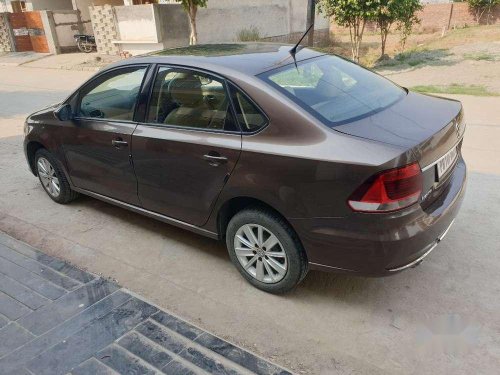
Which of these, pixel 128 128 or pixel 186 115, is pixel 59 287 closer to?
pixel 128 128

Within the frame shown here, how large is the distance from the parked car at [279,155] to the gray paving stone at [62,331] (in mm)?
779

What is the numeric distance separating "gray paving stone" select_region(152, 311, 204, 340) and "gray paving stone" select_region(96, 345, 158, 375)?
30cm

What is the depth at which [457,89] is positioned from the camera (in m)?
8.91

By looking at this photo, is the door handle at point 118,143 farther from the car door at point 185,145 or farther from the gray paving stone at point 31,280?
the gray paving stone at point 31,280

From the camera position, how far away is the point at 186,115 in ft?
10.4

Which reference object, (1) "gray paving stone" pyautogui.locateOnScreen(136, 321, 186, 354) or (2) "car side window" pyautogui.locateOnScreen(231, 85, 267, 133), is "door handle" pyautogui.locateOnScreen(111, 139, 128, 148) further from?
(1) "gray paving stone" pyautogui.locateOnScreen(136, 321, 186, 354)

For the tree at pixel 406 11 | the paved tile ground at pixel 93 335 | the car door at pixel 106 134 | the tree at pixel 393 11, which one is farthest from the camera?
the tree at pixel 406 11

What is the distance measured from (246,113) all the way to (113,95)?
1.59 m

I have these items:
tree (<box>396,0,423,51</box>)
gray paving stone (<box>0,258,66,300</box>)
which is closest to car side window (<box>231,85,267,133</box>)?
gray paving stone (<box>0,258,66,300</box>)

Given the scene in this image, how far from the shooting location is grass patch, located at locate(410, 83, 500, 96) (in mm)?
8430

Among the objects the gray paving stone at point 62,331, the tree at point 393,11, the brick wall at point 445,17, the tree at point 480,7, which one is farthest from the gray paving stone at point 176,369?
the tree at point 480,7

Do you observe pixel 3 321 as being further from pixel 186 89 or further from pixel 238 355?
pixel 186 89

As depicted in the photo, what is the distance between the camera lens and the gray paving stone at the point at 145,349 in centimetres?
247

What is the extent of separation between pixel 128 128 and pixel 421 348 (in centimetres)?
265
